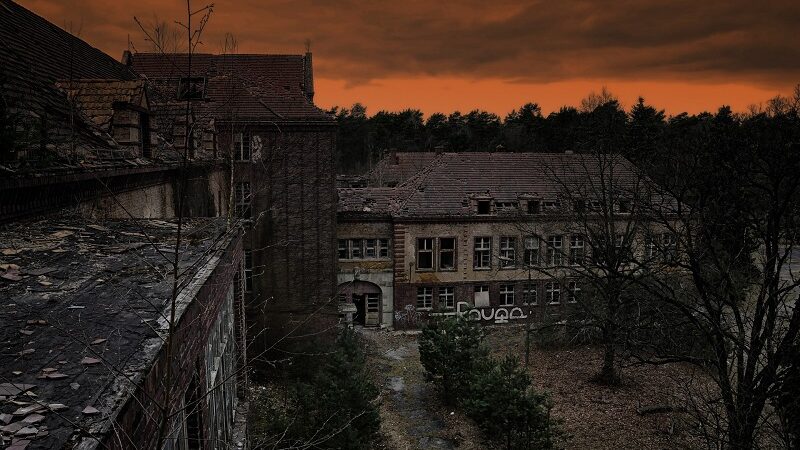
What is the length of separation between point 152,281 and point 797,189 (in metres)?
14.7

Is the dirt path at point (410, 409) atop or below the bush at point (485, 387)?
below

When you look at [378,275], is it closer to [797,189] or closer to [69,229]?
[797,189]

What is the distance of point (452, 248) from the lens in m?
30.8

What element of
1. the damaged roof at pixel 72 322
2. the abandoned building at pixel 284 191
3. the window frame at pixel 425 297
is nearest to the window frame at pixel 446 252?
the window frame at pixel 425 297

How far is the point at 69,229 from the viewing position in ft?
23.6

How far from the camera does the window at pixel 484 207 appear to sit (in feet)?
102

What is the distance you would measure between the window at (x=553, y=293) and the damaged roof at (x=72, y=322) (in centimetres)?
2733

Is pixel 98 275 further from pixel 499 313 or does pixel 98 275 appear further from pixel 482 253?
pixel 499 313

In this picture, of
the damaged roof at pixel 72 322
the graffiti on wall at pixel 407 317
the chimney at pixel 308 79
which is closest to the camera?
the damaged roof at pixel 72 322

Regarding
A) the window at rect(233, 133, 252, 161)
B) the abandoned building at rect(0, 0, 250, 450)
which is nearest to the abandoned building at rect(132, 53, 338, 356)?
the window at rect(233, 133, 252, 161)

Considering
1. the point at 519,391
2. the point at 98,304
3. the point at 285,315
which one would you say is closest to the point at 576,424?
the point at 519,391

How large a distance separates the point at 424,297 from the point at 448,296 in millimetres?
1490

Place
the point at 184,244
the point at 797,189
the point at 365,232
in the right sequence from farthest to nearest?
1. the point at 365,232
2. the point at 797,189
3. the point at 184,244

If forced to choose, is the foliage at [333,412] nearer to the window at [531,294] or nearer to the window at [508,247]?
the window at [508,247]
